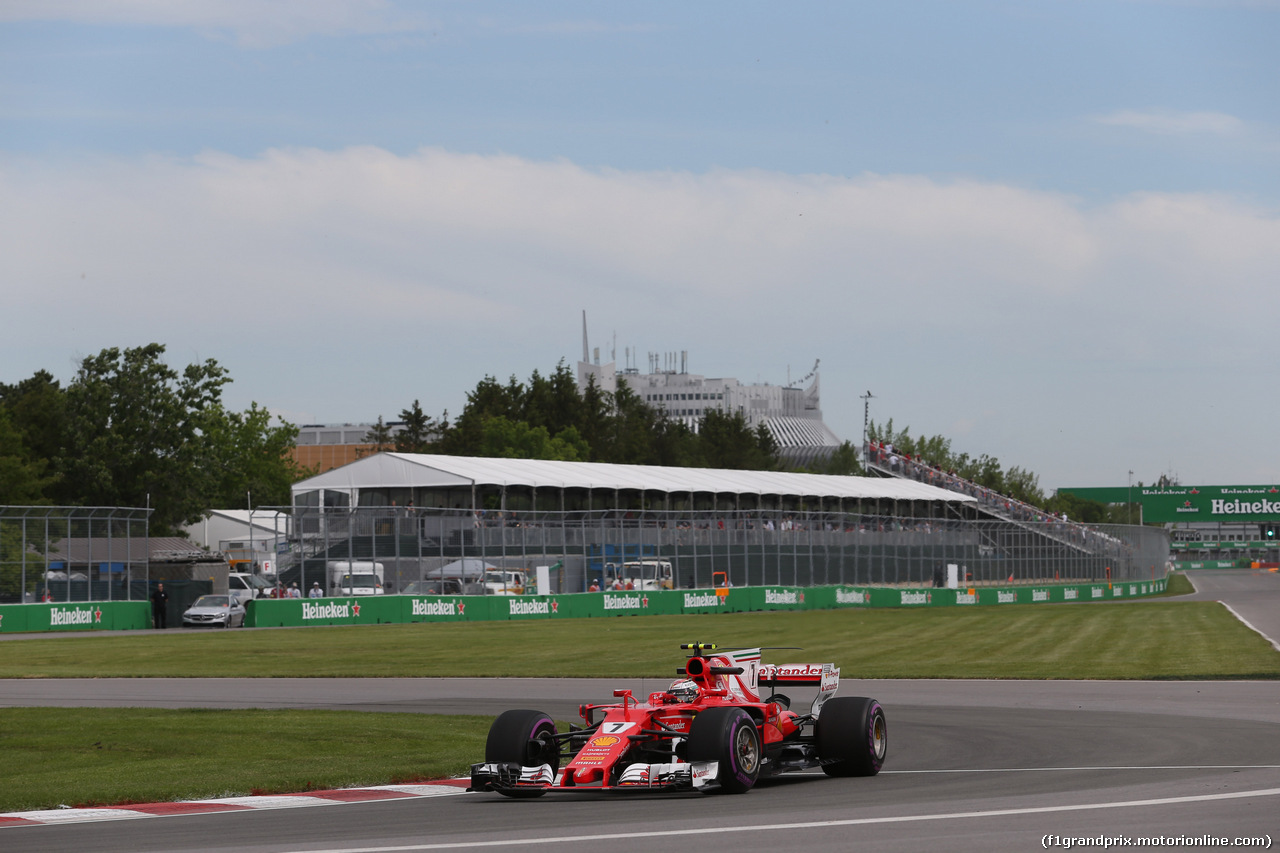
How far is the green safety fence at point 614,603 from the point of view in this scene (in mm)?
44688

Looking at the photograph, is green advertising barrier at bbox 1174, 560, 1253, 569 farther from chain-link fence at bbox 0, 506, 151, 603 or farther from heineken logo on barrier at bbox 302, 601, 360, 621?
chain-link fence at bbox 0, 506, 151, 603

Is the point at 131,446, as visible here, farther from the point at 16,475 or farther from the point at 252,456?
the point at 252,456

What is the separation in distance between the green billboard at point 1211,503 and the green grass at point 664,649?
10949 cm

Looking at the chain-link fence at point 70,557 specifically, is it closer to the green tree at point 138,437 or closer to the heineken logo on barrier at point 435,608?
the heineken logo on barrier at point 435,608

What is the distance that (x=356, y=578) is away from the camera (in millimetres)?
46656

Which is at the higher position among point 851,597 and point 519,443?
point 519,443

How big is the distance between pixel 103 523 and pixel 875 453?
68.6m

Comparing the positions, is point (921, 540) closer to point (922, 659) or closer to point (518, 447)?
point (518, 447)

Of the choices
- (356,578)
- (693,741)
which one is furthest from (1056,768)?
(356,578)

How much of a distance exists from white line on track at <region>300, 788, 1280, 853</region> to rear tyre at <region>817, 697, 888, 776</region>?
8.08ft

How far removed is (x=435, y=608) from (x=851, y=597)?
21339 millimetres

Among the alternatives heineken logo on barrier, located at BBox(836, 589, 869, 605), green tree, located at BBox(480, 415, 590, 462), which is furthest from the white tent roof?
green tree, located at BBox(480, 415, 590, 462)

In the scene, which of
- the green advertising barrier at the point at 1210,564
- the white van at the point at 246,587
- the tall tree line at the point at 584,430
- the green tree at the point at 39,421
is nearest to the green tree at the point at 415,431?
the tall tree line at the point at 584,430

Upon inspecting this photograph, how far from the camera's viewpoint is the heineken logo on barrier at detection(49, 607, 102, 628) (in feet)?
137
